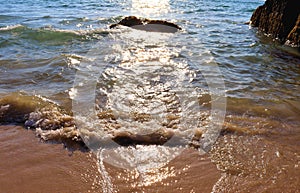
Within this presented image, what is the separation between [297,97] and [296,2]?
5.40m

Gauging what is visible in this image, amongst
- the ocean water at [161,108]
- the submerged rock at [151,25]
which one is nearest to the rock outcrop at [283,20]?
the ocean water at [161,108]

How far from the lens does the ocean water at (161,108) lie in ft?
9.55

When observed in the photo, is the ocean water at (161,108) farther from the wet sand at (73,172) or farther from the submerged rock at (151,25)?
the submerged rock at (151,25)

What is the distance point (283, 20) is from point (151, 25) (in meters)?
4.40

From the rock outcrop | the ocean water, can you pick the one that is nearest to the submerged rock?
the ocean water

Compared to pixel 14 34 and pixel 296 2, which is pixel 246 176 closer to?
pixel 296 2

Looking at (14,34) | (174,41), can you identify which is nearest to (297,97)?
(174,41)

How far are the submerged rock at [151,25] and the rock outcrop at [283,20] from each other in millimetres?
3237

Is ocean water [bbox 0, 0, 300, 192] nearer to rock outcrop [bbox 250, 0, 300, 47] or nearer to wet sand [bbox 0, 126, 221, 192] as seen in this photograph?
wet sand [bbox 0, 126, 221, 192]

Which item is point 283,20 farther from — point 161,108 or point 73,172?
point 73,172

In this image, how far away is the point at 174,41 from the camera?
336 inches

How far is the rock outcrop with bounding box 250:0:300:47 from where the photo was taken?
843 centimetres

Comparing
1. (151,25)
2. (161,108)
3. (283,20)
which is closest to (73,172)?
(161,108)

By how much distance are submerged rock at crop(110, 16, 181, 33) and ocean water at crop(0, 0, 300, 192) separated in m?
1.61
